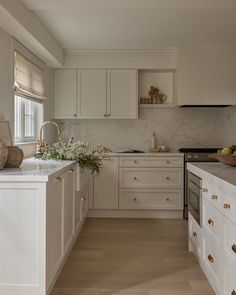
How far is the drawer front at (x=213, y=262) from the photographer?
2.09 m

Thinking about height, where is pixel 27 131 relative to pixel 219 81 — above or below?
below

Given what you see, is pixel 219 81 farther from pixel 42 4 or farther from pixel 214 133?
pixel 42 4

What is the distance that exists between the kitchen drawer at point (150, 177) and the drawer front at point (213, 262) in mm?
1990

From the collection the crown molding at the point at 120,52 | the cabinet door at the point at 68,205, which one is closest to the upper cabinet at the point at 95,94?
the crown molding at the point at 120,52

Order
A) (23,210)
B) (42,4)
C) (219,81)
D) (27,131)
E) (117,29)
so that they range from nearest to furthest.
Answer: (23,210), (42,4), (117,29), (27,131), (219,81)

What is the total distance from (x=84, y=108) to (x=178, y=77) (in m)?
1.42

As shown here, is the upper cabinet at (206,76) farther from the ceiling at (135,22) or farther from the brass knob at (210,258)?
the brass knob at (210,258)

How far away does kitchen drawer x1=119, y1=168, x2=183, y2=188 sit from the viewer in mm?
4500

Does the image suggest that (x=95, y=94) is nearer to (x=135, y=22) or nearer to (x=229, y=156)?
(x=135, y=22)

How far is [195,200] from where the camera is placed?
287 cm

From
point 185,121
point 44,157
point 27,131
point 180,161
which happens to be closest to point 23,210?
point 44,157

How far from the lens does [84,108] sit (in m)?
4.74

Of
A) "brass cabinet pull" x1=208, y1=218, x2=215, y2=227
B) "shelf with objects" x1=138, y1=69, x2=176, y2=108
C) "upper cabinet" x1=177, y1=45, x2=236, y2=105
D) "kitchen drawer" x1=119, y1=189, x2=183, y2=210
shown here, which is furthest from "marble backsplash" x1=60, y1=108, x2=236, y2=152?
"brass cabinet pull" x1=208, y1=218, x2=215, y2=227

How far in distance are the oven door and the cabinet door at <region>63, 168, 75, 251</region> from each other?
1117 mm
